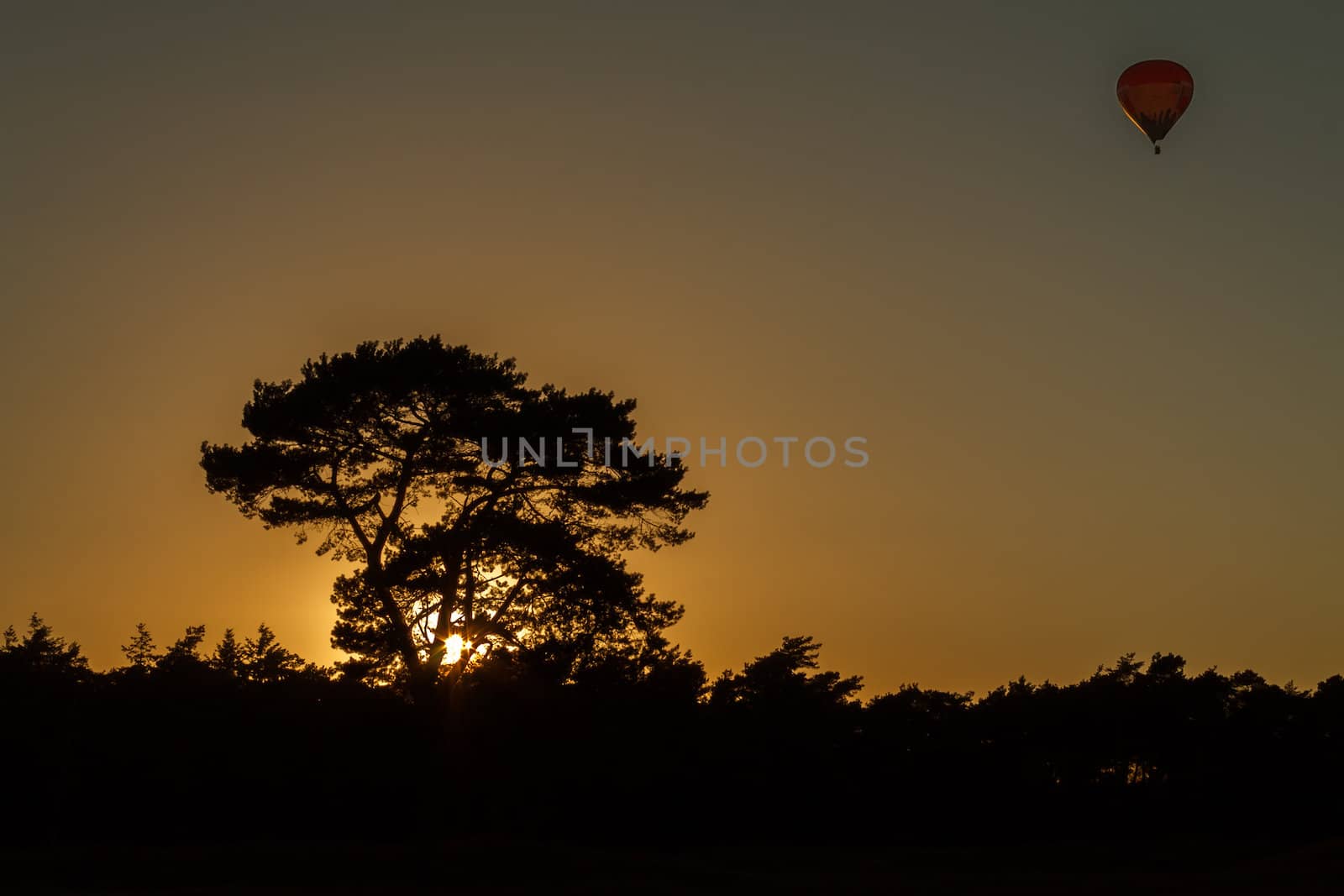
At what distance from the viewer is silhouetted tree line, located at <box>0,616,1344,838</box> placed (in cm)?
2755

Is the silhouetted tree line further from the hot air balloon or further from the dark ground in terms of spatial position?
the hot air balloon

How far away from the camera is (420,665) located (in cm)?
2559

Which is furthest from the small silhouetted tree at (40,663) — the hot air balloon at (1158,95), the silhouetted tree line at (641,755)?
the hot air balloon at (1158,95)

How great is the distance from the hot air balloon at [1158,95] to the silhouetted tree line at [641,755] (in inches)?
546

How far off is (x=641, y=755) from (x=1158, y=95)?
65.6 feet

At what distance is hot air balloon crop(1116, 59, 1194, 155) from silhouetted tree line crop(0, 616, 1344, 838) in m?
13.9

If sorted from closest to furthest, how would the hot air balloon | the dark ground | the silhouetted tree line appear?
the dark ground → the silhouetted tree line → the hot air balloon

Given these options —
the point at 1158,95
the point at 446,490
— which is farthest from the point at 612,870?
the point at 1158,95

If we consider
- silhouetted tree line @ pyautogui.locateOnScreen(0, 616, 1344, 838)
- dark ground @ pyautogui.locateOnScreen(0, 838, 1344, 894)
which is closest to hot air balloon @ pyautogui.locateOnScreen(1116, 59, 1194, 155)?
silhouetted tree line @ pyautogui.locateOnScreen(0, 616, 1344, 838)

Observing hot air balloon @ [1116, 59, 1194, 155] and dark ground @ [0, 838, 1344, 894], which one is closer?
dark ground @ [0, 838, 1344, 894]

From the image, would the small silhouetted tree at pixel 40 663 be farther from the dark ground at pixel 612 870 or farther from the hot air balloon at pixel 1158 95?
the hot air balloon at pixel 1158 95

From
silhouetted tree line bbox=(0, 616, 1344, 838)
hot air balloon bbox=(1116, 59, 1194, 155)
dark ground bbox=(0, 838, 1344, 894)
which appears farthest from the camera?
hot air balloon bbox=(1116, 59, 1194, 155)

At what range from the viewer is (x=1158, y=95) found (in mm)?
31469

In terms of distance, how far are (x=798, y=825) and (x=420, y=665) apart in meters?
9.88
